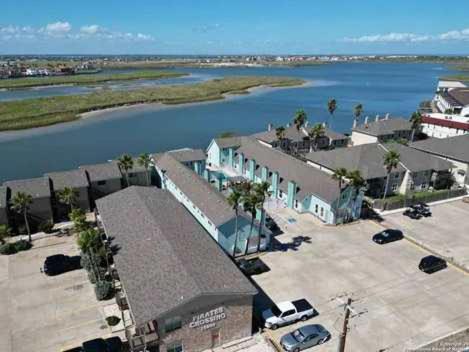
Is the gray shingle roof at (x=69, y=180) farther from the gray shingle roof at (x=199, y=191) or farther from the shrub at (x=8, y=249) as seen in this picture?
the gray shingle roof at (x=199, y=191)

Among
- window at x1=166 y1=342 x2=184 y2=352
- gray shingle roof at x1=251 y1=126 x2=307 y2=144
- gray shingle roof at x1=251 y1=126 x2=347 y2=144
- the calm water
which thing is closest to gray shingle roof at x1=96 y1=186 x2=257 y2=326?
window at x1=166 y1=342 x2=184 y2=352

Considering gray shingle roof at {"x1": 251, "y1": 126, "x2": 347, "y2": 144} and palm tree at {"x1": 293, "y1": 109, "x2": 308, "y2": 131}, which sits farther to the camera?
palm tree at {"x1": 293, "y1": 109, "x2": 308, "y2": 131}

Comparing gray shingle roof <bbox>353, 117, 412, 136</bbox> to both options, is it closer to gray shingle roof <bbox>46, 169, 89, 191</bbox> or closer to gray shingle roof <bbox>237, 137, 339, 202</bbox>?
gray shingle roof <bbox>237, 137, 339, 202</bbox>

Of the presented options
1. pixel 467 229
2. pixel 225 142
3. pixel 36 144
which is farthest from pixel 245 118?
pixel 467 229

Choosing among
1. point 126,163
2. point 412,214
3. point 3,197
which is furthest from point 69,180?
point 412,214

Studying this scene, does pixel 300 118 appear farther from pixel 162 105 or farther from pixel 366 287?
pixel 162 105

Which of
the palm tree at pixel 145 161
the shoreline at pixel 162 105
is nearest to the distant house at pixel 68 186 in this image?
the palm tree at pixel 145 161

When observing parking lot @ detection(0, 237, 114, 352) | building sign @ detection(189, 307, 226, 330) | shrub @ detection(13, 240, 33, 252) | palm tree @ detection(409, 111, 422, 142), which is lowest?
parking lot @ detection(0, 237, 114, 352)
